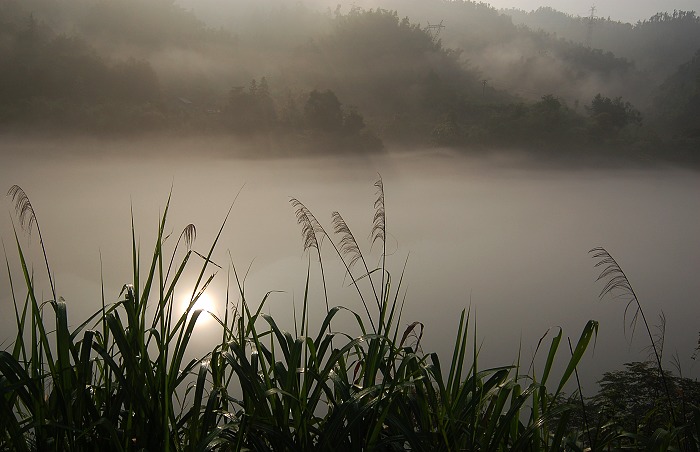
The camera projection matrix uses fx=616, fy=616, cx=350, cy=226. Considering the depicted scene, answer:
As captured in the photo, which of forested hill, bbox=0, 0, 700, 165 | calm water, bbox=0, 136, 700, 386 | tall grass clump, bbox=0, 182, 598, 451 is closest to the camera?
tall grass clump, bbox=0, 182, 598, 451

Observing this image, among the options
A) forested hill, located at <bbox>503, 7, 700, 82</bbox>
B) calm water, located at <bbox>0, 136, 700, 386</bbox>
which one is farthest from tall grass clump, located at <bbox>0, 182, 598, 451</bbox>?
forested hill, located at <bbox>503, 7, 700, 82</bbox>

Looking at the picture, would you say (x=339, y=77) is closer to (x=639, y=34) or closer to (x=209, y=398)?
(x=639, y=34)

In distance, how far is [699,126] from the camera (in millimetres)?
6059

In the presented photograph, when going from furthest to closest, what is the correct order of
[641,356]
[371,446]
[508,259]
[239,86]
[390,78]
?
[390,78] → [508,259] → [239,86] → [641,356] → [371,446]

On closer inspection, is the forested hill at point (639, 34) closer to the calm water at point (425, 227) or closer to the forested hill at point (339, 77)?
the forested hill at point (339, 77)

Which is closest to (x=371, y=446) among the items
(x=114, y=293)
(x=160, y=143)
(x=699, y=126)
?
(x=114, y=293)

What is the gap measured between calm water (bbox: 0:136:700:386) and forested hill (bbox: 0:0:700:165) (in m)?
0.24

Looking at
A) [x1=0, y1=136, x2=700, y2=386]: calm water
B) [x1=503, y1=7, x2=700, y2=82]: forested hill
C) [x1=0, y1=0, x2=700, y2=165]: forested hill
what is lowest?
[x1=0, y1=136, x2=700, y2=386]: calm water

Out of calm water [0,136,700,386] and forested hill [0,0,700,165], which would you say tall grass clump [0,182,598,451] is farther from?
forested hill [0,0,700,165]

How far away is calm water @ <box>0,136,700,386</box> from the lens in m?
3.78

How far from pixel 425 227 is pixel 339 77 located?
1.59 m

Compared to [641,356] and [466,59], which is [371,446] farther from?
[466,59]

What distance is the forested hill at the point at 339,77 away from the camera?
423cm

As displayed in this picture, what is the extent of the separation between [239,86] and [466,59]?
96.6 inches
